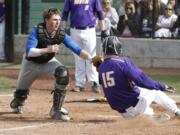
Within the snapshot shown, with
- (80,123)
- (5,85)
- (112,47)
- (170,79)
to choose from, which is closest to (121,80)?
(112,47)

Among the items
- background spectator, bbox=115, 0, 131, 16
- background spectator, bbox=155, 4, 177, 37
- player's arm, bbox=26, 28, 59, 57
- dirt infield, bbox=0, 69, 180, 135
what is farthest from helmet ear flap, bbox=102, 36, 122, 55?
background spectator, bbox=115, 0, 131, 16

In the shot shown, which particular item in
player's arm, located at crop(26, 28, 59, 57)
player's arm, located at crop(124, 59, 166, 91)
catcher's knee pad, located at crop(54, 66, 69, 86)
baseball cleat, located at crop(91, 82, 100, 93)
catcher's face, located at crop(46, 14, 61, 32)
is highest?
catcher's face, located at crop(46, 14, 61, 32)

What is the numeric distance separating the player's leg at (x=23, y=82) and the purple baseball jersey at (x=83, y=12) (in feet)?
10.1

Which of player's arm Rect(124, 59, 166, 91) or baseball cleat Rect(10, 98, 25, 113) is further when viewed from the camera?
baseball cleat Rect(10, 98, 25, 113)

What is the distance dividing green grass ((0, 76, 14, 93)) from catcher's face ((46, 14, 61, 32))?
10.9ft

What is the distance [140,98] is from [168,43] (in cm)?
772

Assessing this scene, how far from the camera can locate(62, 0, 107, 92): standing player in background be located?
456 inches

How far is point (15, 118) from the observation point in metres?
8.45

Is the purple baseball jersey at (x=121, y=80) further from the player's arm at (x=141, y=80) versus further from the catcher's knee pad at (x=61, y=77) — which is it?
the catcher's knee pad at (x=61, y=77)

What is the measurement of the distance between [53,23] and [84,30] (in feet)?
11.3

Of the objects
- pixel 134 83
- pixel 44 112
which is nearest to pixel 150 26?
pixel 44 112

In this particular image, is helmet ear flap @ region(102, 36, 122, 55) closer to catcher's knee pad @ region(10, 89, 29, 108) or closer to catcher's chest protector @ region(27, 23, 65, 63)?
catcher's chest protector @ region(27, 23, 65, 63)

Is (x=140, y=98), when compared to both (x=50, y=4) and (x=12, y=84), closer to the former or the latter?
(x=12, y=84)

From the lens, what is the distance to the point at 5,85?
39.8ft
